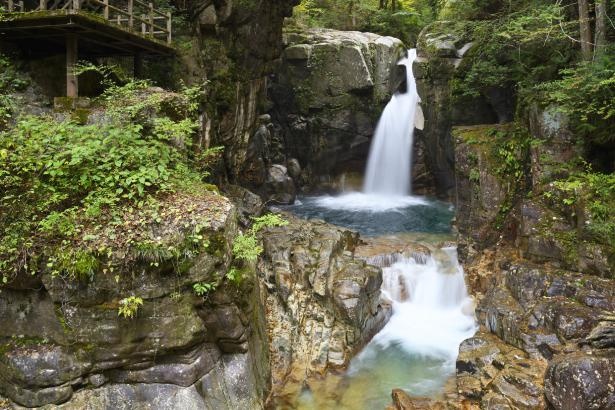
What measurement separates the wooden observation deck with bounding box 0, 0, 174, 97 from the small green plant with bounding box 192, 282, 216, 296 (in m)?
6.23

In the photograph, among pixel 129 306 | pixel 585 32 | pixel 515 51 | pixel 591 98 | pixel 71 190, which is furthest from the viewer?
pixel 515 51

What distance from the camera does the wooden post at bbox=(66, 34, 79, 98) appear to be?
31.2 ft

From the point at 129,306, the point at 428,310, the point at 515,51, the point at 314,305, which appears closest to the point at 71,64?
the point at 129,306

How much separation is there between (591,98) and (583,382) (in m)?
6.71

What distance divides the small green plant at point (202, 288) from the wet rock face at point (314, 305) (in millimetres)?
3386

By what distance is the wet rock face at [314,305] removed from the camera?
943 cm

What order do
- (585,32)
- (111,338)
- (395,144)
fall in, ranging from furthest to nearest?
(395,144)
(585,32)
(111,338)

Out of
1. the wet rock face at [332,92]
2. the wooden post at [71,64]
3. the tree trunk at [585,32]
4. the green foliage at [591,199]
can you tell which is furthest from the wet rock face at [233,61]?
the tree trunk at [585,32]

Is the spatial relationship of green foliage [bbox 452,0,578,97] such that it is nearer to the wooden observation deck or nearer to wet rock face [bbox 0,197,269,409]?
the wooden observation deck

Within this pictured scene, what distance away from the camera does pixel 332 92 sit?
2194 cm

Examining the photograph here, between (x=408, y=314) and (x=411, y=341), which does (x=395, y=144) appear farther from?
(x=411, y=341)

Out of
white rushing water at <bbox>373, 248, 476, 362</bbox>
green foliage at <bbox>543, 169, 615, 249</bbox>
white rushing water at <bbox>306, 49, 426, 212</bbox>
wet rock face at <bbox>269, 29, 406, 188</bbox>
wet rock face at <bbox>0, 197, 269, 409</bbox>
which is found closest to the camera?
wet rock face at <bbox>0, 197, 269, 409</bbox>

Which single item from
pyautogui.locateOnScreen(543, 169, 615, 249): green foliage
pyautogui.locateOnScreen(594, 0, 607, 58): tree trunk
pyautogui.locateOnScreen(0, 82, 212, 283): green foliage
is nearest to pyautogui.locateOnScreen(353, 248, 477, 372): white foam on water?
pyautogui.locateOnScreen(543, 169, 615, 249): green foliage

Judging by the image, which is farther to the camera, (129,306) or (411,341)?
(411,341)
